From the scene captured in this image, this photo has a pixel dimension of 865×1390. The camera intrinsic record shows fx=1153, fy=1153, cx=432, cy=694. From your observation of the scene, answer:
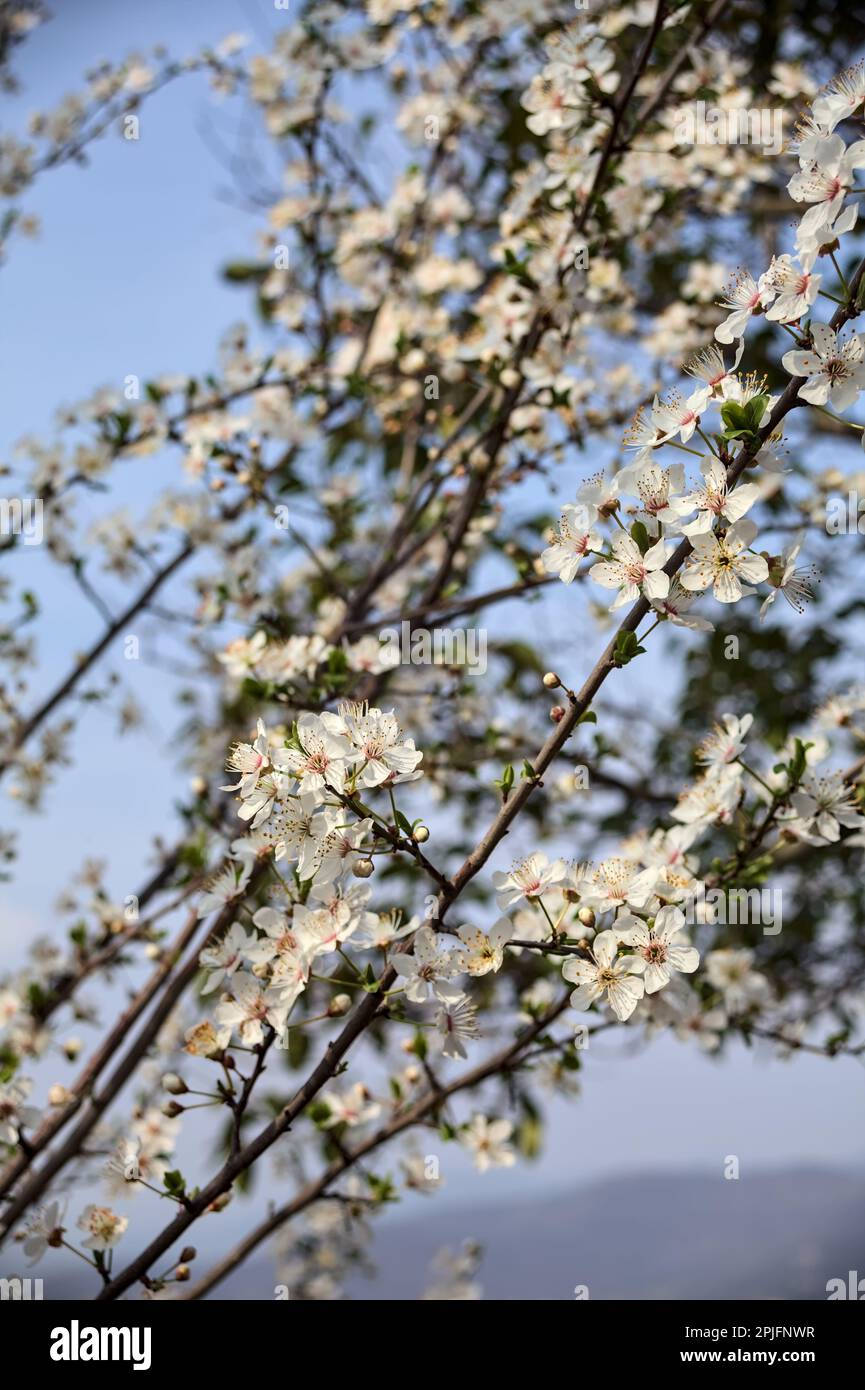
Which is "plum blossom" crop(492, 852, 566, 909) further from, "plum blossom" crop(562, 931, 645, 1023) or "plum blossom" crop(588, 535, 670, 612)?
"plum blossom" crop(588, 535, 670, 612)

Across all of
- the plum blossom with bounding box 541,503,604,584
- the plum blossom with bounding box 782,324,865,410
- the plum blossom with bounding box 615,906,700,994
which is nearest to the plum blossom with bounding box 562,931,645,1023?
the plum blossom with bounding box 615,906,700,994

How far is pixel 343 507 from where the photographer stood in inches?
133

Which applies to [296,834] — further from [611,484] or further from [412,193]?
[412,193]

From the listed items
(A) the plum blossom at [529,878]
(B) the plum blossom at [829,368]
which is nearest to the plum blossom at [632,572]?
(B) the plum blossom at [829,368]

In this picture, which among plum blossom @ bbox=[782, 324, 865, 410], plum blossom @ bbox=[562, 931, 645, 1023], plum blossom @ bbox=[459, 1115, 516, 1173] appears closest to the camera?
plum blossom @ bbox=[782, 324, 865, 410]

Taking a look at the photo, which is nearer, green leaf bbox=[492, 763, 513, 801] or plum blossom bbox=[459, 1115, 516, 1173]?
green leaf bbox=[492, 763, 513, 801]

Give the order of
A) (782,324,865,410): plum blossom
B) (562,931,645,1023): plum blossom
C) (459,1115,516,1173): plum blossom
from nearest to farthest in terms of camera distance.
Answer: (782,324,865,410): plum blossom → (562,931,645,1023): plum blossom → (459,1115,516,1173): plum blossom

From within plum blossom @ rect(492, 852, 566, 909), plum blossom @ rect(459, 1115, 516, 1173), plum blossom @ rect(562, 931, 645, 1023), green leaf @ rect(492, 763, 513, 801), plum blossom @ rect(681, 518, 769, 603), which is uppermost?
plum blossom @ rect(681, 518, 769, 603)

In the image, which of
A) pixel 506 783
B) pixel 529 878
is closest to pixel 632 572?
pixel 506 783

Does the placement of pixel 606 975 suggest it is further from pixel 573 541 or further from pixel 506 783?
pixel 573 541

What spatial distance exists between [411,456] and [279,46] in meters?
1.54

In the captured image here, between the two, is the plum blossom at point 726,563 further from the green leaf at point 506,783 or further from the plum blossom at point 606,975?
the plum blossom at point 606,975

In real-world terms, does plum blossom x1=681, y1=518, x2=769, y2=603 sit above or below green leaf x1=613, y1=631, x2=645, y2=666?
above
